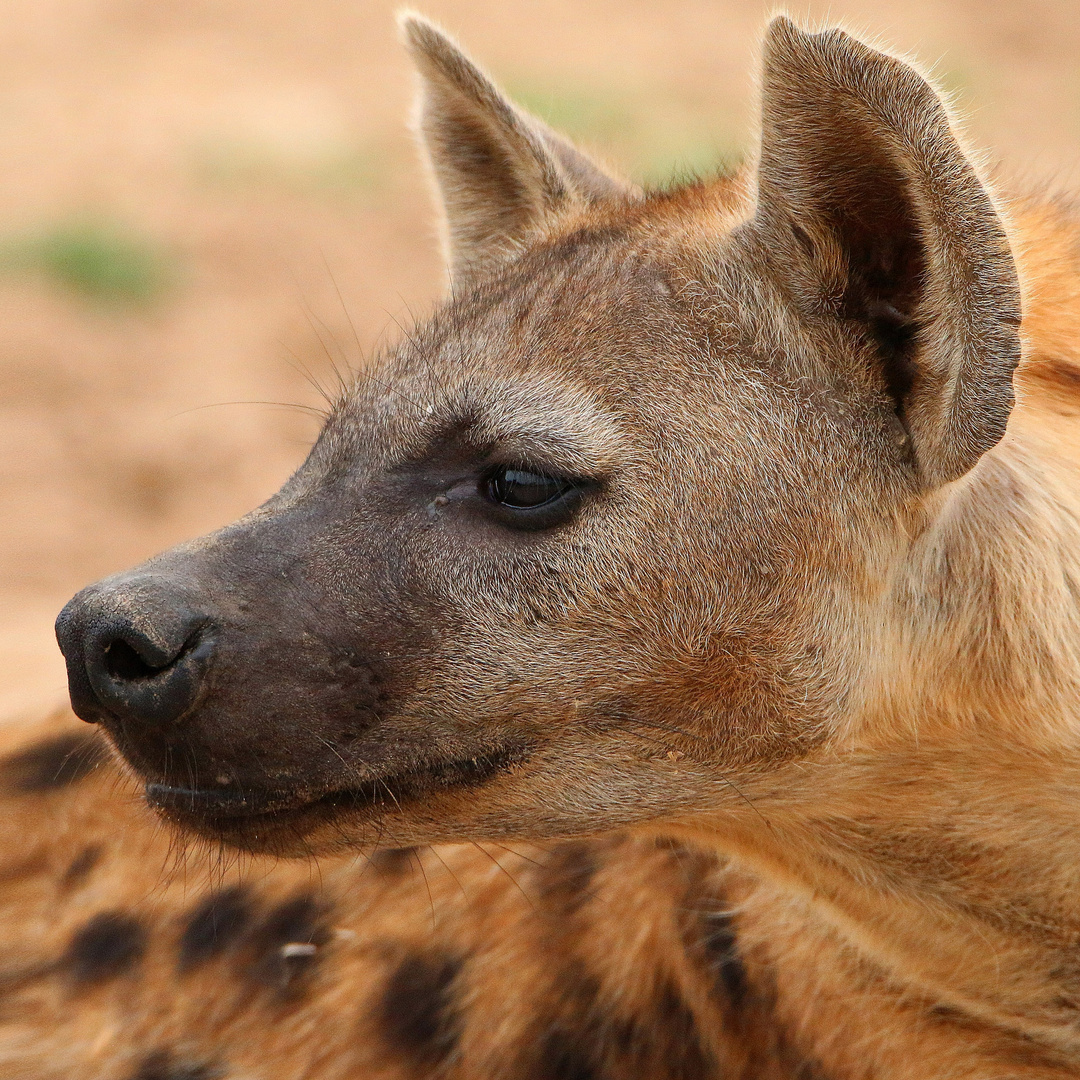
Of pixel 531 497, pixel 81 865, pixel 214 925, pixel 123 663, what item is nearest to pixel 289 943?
pixel 214 925

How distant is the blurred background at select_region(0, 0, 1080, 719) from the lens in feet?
17.3

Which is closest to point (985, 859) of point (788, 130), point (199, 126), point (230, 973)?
point (788, 130)

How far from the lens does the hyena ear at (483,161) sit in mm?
2842

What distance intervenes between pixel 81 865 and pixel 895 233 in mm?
1797

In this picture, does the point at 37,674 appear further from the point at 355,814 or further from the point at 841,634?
the point at 841,634

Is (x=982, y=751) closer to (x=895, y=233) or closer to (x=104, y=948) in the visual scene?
(x=895, y=233)

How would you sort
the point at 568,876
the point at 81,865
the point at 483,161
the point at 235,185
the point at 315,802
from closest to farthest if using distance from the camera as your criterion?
the point at 315,802 < the point at 568,876 < the point at 81,865 < the point at 483,161 < the point at 235,185

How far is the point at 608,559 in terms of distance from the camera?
2.16m

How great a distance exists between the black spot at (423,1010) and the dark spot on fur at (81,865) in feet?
1.97

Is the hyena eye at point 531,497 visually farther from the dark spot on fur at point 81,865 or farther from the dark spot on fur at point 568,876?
the dark spot on fur at point 81,865

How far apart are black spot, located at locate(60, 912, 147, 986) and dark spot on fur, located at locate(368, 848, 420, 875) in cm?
42

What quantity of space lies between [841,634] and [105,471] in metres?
3.78

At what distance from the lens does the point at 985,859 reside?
7.32 feet

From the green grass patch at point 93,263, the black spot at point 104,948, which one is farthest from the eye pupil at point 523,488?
the green grass patch at point 93,263
